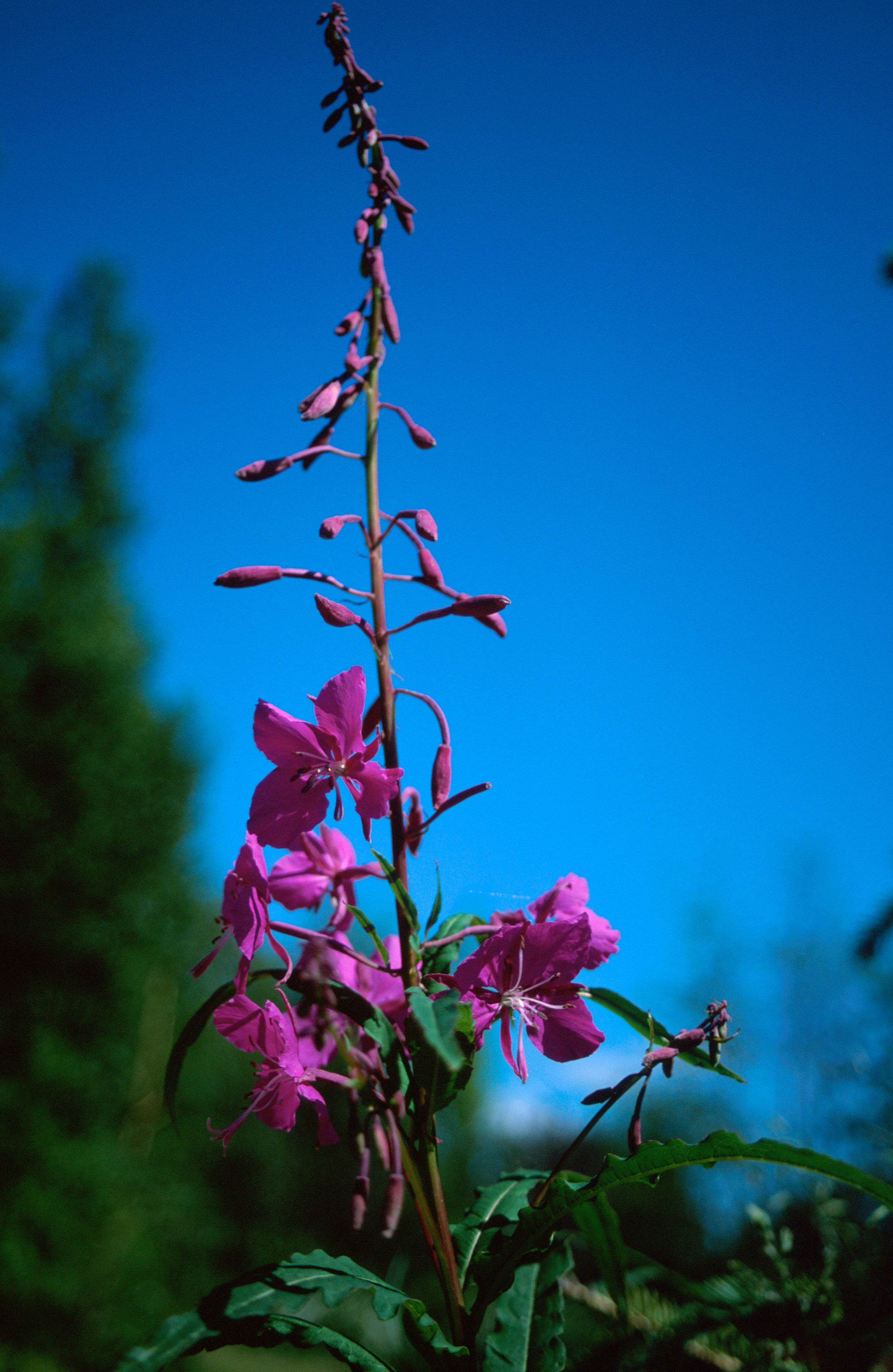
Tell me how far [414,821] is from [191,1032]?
45 cm

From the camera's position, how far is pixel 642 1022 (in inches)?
49.6

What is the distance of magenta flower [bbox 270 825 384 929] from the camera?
1224 mm

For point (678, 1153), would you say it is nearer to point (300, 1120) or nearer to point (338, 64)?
point (300, 1120)

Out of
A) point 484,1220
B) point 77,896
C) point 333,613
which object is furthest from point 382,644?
point 77,896

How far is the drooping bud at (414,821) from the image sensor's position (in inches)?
46.1

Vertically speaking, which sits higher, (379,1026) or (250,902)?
(250,902)

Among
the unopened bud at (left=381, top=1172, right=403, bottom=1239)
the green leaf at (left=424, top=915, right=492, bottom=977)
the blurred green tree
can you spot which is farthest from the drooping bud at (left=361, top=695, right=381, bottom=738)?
the blurred green tree

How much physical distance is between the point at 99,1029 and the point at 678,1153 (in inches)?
308

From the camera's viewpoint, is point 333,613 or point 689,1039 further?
point 333,613

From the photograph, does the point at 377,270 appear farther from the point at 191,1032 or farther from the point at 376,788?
the point at 191,1032

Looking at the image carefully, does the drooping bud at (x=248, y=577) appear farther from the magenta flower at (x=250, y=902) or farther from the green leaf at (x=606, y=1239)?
the green leaf at (x=606, y=1239)

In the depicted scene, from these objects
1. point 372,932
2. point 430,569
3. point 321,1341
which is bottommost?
point 321,1341

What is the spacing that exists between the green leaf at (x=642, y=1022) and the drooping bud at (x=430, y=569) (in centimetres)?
65

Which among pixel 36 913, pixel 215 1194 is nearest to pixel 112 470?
pixel 36 913
